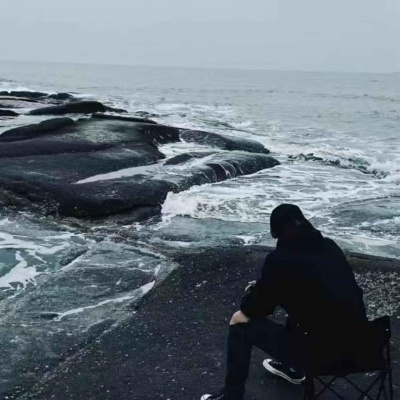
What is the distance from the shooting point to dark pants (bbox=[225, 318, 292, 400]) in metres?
4.24

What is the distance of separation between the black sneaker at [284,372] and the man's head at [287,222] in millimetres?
1527

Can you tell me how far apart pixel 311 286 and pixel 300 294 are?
0.32 feet

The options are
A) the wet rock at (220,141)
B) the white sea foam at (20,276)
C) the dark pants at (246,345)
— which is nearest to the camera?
the dark pants at (246,345)

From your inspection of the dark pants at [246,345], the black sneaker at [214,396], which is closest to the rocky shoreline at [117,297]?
the black sneaker at [214,396]

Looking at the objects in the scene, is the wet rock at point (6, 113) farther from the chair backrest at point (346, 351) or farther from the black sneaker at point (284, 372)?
the chair backrest at point (346, 351)

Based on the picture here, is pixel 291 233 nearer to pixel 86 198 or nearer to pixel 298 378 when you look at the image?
pixel 298 378

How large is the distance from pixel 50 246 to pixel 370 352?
619cm

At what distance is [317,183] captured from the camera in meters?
16.5

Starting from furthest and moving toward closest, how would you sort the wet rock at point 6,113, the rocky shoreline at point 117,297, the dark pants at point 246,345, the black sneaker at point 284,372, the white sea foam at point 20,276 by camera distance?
the wet rock at point 6,113 < the white sea foam at point 20,276 < the rocky shoreline at point 117,297 < the black sneaker at point 284,372 < the dark pants at point 246,345

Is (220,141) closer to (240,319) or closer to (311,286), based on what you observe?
(240,319)

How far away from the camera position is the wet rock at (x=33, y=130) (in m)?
17.2

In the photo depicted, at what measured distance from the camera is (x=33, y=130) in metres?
17.9

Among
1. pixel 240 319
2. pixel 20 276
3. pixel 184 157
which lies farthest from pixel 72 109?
pixel 240 319

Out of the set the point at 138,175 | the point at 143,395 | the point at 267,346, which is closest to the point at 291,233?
the point at 267,346
